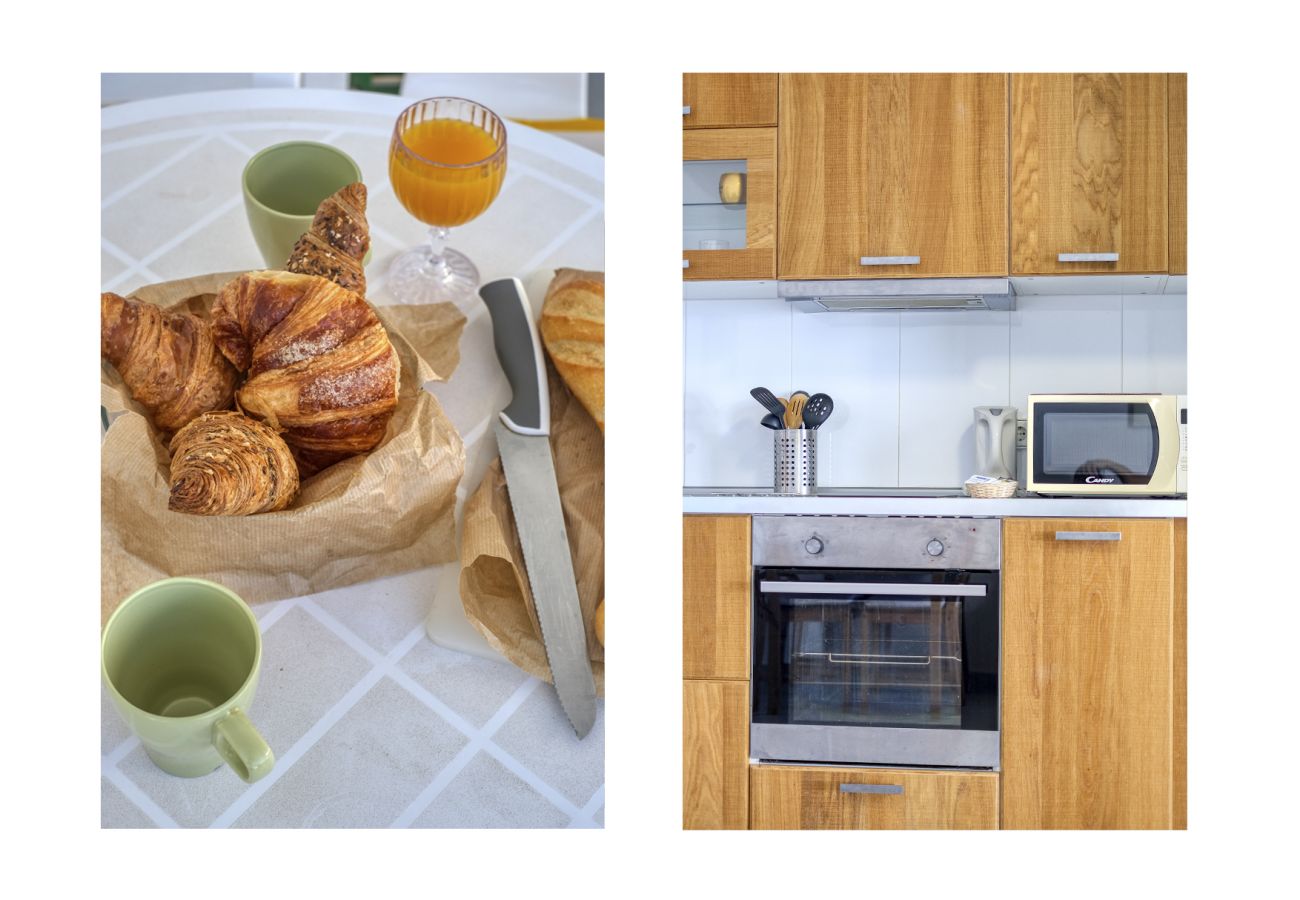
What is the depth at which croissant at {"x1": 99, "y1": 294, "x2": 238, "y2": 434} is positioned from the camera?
99cm

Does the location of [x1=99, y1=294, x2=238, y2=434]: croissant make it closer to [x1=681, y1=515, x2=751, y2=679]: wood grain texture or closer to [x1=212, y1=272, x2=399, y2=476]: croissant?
[x1=212, y1=272, x2=399, y2=476]: croissant

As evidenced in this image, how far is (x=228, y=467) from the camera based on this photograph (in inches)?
37.0

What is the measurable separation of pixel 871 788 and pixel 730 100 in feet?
3.79

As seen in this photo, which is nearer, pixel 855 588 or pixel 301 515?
pixel 301 515

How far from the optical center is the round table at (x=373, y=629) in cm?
101

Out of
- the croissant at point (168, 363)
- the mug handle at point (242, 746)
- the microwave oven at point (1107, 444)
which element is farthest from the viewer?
the microwave oven at point (1107, 444)

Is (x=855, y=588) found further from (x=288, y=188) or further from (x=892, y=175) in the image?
(x=288, y=188)

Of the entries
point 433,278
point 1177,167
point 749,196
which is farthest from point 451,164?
point 1177,167

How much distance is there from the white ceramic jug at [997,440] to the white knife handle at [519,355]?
3.65ft

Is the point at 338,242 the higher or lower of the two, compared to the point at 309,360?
higher

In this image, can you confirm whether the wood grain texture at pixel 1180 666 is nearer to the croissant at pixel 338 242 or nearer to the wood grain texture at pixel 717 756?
the wood grain texture at pixel 717 756

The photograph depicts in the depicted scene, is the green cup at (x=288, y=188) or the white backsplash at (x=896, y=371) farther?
the white backsplash at (x=896, y=371)

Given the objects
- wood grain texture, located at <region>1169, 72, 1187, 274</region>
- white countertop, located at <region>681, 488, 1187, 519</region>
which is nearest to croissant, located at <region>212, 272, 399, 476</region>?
white countertop, located at <region>681, 488, 1187, 519</region>

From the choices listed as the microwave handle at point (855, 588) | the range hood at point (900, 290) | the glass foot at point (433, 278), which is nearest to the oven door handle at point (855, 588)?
the microwave handle at point (855, 588)
